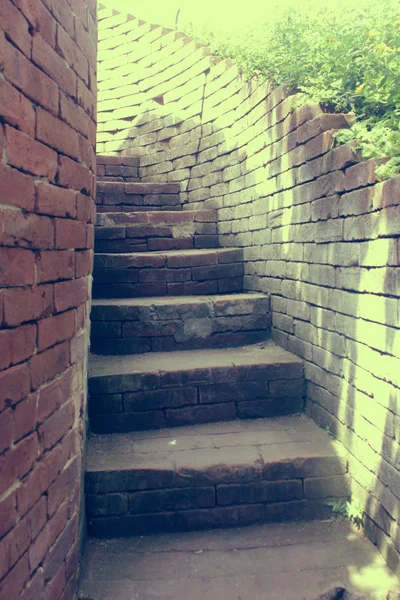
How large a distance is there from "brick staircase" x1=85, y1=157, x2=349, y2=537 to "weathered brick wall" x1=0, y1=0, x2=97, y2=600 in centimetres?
62

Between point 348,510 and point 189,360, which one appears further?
point 189,360

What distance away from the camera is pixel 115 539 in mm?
2867

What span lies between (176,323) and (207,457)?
1.39m

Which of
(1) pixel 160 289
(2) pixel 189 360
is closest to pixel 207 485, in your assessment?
(2) pixel 189 360

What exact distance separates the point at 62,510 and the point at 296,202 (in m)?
2.74

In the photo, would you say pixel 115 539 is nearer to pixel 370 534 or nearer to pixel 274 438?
pixel 274 438

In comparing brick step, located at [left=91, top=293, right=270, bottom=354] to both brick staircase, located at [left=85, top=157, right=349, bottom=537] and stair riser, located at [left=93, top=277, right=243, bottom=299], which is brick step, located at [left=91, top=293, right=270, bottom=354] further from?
stair riser, located at [left=93, top=277, right=243, bottom=299]

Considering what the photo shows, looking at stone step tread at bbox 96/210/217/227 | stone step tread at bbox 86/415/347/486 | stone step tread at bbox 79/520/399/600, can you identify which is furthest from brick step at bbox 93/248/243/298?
stone step tread at bbox 79/520/399/600

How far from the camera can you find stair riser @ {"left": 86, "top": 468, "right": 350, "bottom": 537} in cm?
288

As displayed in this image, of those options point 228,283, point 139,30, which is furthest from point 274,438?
point 139,30

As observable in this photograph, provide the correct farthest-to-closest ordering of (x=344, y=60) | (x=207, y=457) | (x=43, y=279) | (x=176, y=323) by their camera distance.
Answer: (x=176, y=323)
(x=344, y=60)
(x=207, y=457)
(x=43, y=279)

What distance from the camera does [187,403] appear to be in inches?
140

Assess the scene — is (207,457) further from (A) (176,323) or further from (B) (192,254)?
(B) (192,254)

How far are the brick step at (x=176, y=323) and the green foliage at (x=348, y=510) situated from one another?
1650 millimetres
